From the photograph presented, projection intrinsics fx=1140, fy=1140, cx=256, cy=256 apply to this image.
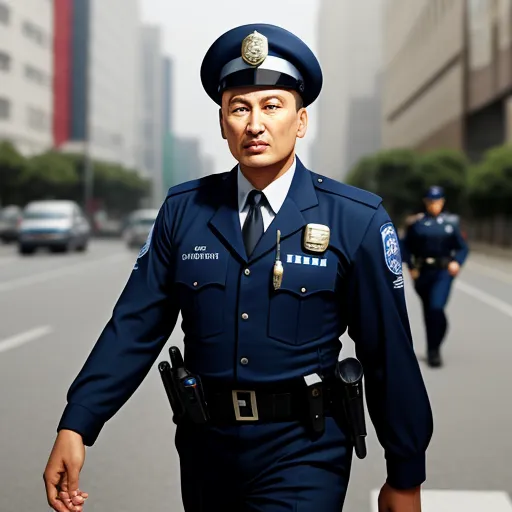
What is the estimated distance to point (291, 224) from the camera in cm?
282

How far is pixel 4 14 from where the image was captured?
9250cm

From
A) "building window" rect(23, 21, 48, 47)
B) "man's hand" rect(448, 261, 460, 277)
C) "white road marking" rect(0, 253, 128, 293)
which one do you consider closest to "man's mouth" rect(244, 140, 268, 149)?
"man's hand" rect(448, 261, 460, 277)

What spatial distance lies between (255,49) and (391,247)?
59 centimetres

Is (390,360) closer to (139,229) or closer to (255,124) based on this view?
(255,124)

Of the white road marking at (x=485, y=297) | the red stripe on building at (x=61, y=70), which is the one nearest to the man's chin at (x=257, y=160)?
the white road marking at (x=485, y=297)

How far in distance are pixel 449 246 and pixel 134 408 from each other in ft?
12.8

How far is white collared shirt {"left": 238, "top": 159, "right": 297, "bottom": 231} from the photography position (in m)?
2.86

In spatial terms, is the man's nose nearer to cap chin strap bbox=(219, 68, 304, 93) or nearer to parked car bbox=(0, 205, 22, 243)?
cap chin strap bbox=(219, 68, 304, 93)

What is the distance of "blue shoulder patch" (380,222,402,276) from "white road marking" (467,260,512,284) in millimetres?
24601

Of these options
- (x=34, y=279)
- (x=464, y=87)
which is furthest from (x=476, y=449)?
(x=464, y=87)

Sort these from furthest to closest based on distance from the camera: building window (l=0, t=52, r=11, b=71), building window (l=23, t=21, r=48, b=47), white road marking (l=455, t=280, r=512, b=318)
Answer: building window (l=23, t=21, r=48, b=47), building window (l=0, t=52, r=11, b=71), white road marking (l=455, t=280, r=512, b=318)

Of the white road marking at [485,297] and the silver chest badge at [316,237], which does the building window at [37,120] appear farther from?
the silver chest badge at [316,237]

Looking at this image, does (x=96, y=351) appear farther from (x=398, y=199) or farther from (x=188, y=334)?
(x=398, y=199)

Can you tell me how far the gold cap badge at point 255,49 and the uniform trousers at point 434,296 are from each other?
26.7 feet
